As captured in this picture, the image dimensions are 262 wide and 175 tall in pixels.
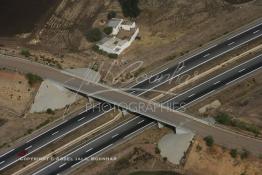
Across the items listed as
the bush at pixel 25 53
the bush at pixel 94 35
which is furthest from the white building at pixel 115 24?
the bush at pixel 25 53

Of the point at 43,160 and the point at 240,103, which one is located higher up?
the point at 240,103

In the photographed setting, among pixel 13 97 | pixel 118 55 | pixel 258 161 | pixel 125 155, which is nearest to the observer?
pixel 258 161

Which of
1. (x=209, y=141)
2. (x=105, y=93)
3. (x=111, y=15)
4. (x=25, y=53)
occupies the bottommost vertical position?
(x=209, y=141)

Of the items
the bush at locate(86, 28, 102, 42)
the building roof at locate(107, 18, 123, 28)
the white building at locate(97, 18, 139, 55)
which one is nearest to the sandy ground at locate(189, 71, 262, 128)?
the white building at locate(97, 18, 139, 55)

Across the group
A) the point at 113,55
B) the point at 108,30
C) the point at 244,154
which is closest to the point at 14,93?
the point at 113,55

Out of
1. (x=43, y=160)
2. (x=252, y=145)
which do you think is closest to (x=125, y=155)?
(x=43, y=160)

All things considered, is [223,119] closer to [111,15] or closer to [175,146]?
[175,146]

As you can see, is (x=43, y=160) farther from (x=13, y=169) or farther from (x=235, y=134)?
(x=235, y=134)
